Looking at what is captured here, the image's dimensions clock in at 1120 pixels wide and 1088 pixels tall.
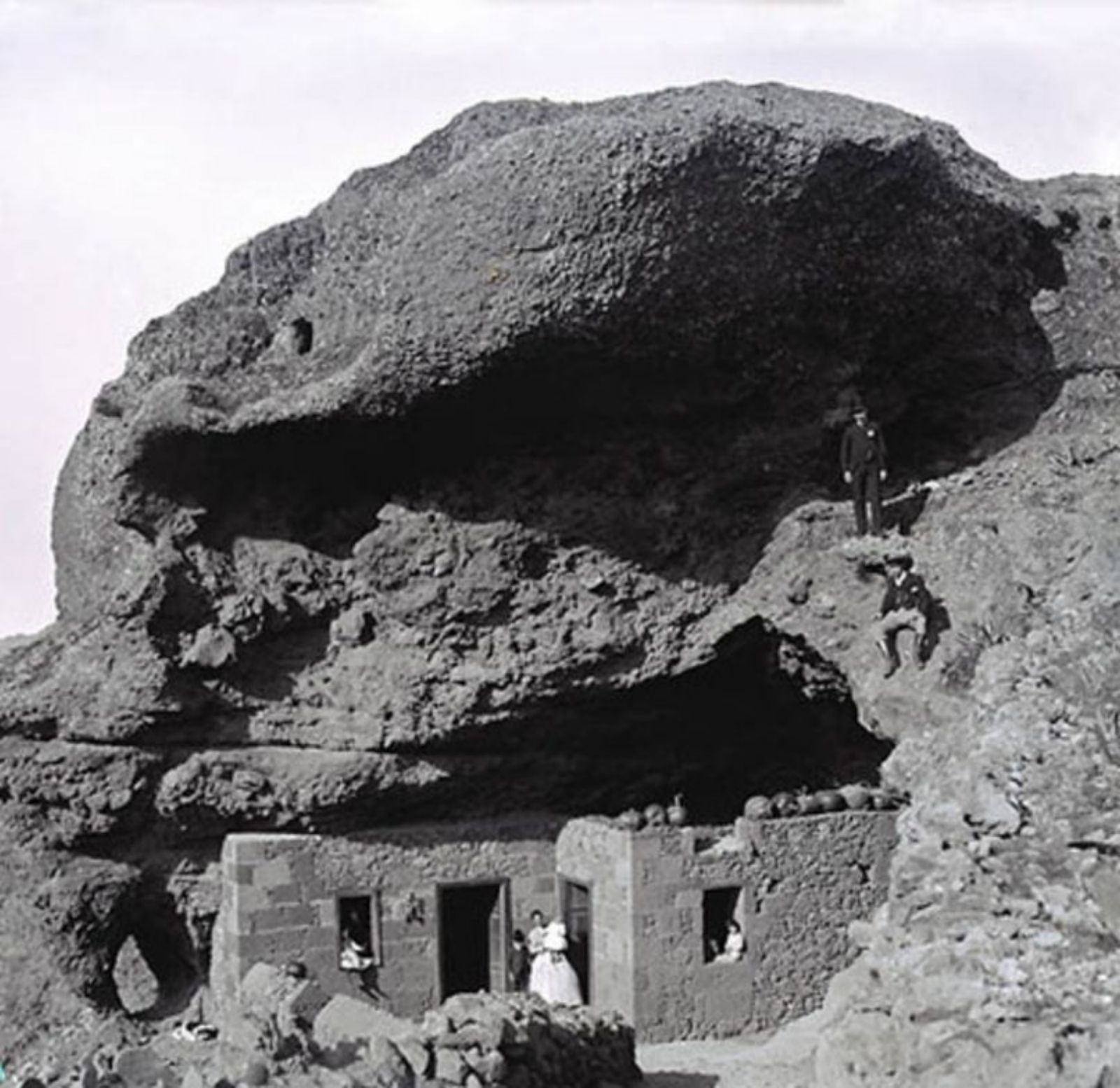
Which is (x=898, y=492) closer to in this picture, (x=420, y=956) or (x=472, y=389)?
(x=472, y=389)

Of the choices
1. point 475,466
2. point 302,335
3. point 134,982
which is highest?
point 302,335

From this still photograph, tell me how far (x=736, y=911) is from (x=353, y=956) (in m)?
3.52

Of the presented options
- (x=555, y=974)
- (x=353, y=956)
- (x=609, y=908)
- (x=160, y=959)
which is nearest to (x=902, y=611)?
(x=609, y=908)

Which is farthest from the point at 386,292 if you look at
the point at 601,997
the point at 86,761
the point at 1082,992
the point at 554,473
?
the point at 1082,992

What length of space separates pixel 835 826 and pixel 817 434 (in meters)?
3.59

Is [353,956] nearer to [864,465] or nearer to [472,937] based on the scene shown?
[472,937]

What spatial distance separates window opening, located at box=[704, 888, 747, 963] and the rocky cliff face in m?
2.04

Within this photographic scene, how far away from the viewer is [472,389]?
50.0 ft

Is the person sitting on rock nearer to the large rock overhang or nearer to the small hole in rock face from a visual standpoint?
the large rock overhang

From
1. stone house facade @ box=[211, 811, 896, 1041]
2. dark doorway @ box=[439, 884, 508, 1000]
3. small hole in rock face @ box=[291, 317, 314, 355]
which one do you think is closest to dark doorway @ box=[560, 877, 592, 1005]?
stone house facade @ box=[211, 811, 896, 1041]

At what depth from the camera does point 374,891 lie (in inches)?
663

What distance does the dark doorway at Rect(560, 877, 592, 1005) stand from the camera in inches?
661

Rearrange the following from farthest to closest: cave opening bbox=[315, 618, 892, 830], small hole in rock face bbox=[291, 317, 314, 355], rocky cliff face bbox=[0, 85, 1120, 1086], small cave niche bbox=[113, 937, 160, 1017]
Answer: small cave niche bbox=[113, 937, 160, 1017]
cave opening bbox=[315, 618, 892, 830]
small hole in rock face bbox=[291, 317, 314, 355]
rocky cliff face bbox=[0, 85, 1120, 1086]

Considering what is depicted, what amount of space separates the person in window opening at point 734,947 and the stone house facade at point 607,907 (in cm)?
3
